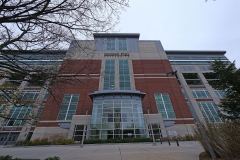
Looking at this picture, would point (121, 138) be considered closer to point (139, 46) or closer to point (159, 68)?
point (159, 68)

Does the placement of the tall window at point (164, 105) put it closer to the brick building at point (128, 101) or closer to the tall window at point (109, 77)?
the brick building at point (128, 101)

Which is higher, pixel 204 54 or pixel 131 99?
pixel 204 54

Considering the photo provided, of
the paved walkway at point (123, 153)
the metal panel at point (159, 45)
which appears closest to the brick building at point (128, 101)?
the metal panel at point (159, 45)

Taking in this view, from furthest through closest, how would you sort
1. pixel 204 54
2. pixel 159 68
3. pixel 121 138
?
pixel 204 54
pixel 159 68
pixel 121 138

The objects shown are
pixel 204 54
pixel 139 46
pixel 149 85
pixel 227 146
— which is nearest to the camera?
pixel 227 146

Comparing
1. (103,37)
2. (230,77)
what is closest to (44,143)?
(103,37)

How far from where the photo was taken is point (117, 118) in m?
20.4

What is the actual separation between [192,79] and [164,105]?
16.9 meters

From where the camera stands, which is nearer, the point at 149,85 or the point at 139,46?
the point at 149,85

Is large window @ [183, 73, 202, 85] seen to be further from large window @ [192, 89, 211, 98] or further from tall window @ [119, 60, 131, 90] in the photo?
tall window @ [119, 60, 131, 90]

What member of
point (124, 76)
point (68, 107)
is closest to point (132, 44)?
point (124, 76)

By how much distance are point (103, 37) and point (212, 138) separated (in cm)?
595

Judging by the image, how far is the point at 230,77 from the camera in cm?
1395

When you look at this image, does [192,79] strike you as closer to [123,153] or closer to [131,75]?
[131,75]
